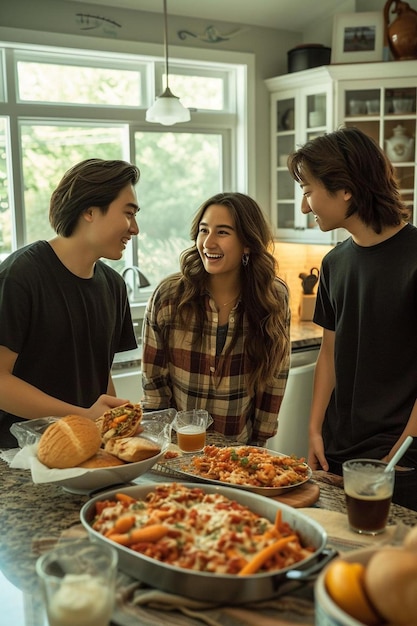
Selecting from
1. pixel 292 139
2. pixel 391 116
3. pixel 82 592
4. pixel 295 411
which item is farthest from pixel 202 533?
pixel 292 139

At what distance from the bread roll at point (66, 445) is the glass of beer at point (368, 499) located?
0.56 m

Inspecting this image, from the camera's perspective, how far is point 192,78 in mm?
4410

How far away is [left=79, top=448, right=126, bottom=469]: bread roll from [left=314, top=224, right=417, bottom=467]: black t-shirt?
0.90m

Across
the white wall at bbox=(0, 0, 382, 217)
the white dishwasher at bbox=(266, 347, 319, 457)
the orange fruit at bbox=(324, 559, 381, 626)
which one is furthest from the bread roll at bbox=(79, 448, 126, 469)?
the white wall at bbox=(0, 0, 382, 217)

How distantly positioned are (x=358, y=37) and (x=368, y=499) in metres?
3.63

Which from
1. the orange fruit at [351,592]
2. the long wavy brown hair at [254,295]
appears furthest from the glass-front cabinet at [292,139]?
the orange fruit at [351,592]

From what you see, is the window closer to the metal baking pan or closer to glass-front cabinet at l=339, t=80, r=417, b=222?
glass-front cabinet at l=339, t=80, r=417, b=222

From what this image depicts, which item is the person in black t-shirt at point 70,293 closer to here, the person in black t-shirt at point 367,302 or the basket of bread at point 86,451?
the basket of bread at point 86,451

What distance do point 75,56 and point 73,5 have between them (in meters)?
0.27

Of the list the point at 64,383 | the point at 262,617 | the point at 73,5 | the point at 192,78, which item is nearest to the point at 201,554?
the point at 262,617

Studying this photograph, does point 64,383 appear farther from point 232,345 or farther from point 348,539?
point 348,539

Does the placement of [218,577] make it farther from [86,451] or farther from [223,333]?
[223,333]

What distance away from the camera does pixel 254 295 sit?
2361 millimetres

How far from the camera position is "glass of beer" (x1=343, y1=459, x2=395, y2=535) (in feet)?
4.42
